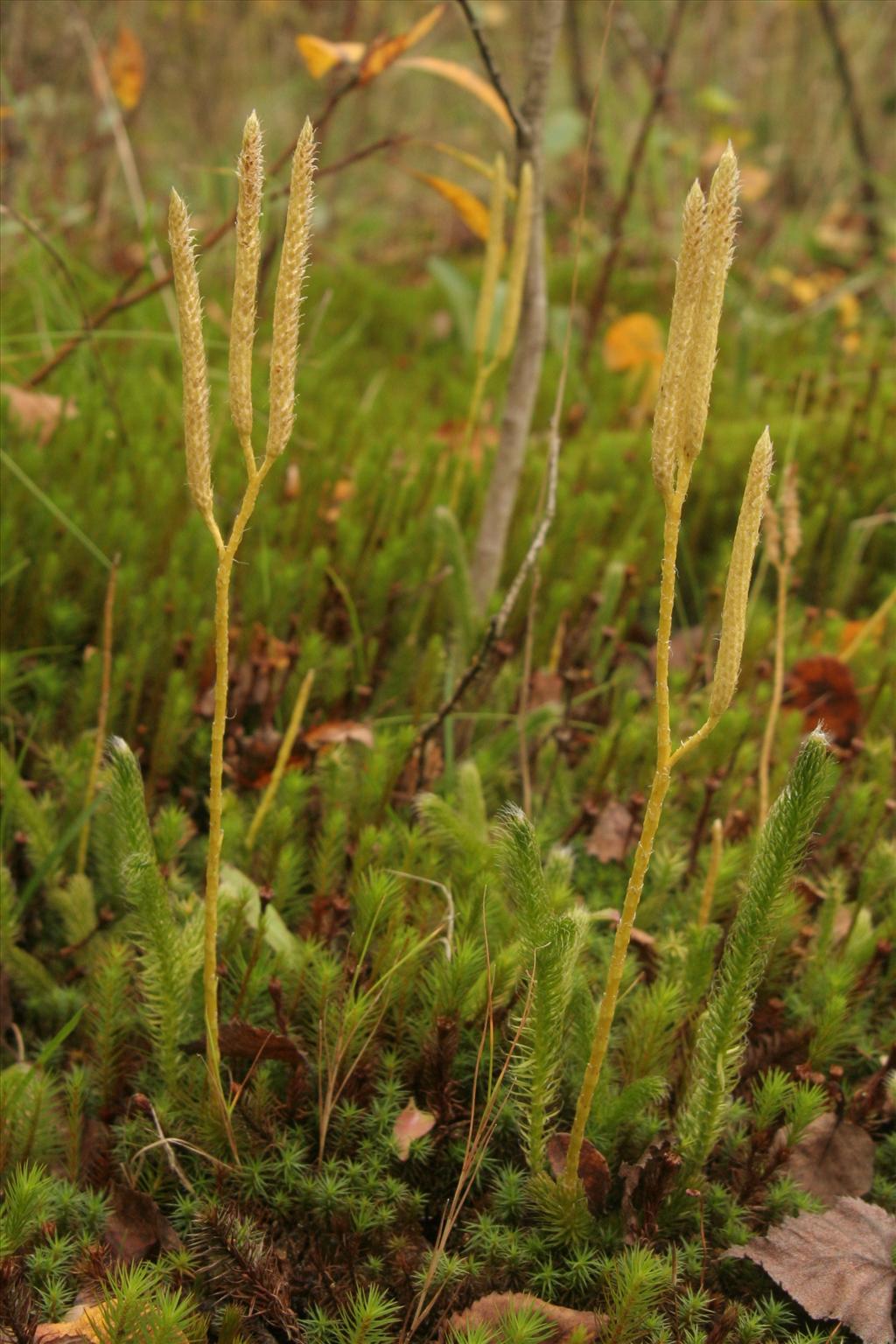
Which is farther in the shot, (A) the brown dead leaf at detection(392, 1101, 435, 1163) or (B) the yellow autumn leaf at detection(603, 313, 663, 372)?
(B) the yellow autumn leaf at detection(603, 313, 663, 372)

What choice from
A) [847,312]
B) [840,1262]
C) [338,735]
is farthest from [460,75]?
[847,312]

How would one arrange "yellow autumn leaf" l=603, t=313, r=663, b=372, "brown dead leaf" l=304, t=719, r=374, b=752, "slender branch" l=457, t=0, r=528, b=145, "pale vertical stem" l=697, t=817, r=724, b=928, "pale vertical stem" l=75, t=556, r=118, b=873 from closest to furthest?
"pale vertical stem" l=697, t=817, r=724, b=928
"pale vertical stem" l=75, t=556, r=118, b=873
"slender branch" l=457, t=0, r=528, b=145
"brown dead leaf" l=304, t=719, r=374, b=752
"yellow autumn leaf" l=603, t=313, r=663, b=372

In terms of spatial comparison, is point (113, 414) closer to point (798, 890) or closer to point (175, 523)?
point (175, 523)

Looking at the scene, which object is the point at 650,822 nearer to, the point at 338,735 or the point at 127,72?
the point at 338,735

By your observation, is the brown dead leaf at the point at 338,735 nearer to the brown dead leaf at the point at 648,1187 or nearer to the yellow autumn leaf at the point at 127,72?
the brown dead leaf at the point at 648,1187

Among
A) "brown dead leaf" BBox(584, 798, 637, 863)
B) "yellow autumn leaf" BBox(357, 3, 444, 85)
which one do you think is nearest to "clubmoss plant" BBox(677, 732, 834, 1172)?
"brown dead leaf" BBox(584, 798, 637, 863)

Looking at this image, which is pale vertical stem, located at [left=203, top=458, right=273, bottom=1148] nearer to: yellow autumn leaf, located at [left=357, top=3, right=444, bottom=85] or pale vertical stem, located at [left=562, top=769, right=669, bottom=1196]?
pale vertical stem, located at [left=562, top=769, right=669, bottom=1196]

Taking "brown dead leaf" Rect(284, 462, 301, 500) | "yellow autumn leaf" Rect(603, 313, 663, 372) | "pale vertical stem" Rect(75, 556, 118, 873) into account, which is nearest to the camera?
"pale vertical stem" Rect(75, 556, 118, 873)

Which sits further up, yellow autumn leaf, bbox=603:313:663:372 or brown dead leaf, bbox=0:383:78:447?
yellow autumn leaf, bbox=603:313:663:372

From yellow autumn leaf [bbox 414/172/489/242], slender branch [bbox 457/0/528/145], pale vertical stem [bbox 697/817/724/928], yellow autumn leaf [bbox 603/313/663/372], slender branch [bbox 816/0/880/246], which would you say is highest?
slender branch [bbox 816/0/880/246]
